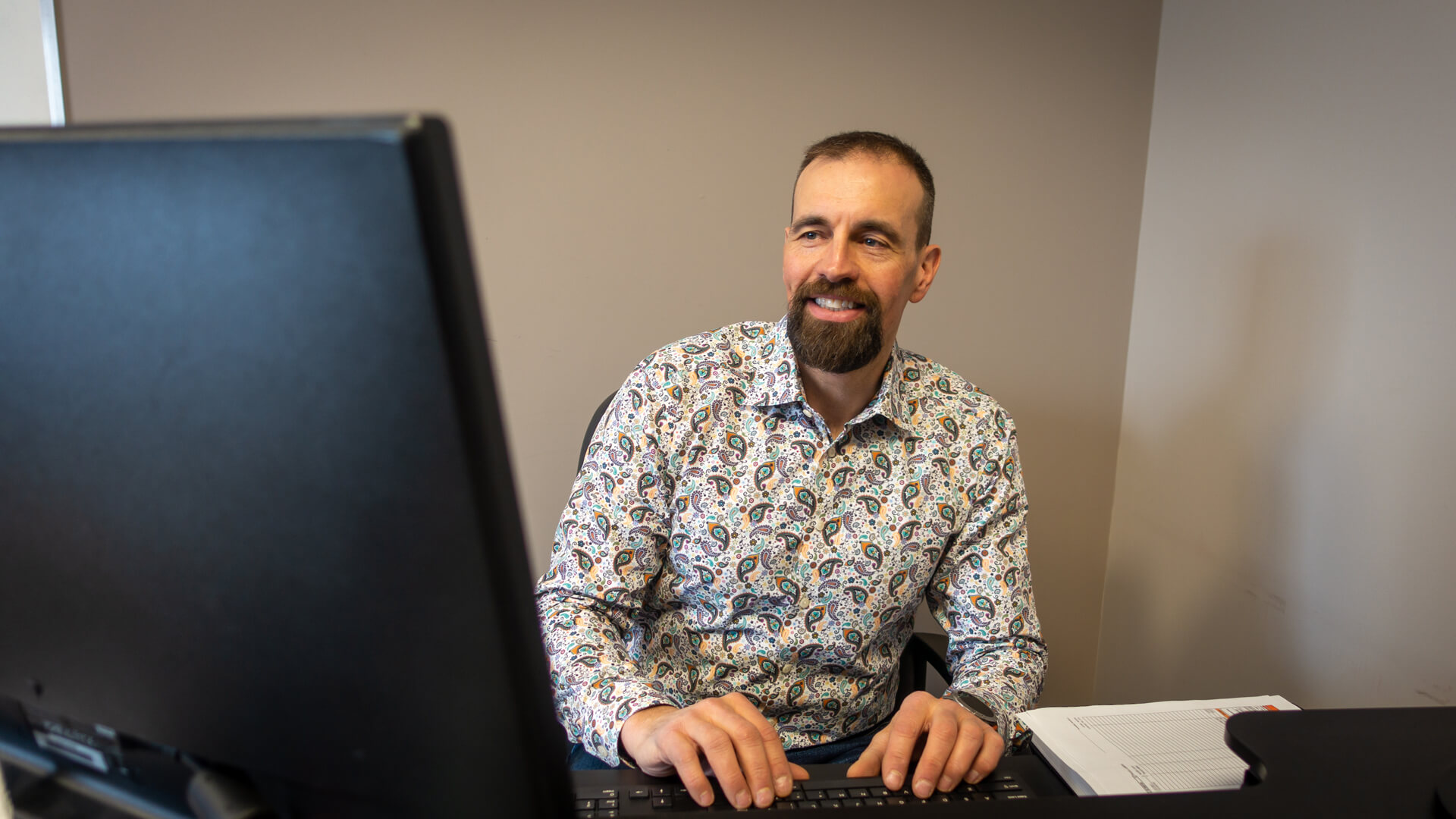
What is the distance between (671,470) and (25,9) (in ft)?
5.18

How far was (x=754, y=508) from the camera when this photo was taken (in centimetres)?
132

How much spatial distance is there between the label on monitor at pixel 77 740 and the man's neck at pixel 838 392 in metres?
1.08

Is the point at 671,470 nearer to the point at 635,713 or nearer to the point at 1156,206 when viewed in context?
the point at 635,713

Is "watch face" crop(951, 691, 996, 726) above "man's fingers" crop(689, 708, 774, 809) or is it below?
below

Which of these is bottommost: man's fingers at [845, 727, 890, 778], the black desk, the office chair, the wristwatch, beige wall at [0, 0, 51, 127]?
the office chair

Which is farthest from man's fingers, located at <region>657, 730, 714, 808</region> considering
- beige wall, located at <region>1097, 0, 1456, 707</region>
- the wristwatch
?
beige wall, located at <region>1097, 0, 1456, 707</region>

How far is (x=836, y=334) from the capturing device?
1350mm

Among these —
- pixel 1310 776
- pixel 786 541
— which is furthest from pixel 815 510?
pixel 1310 776

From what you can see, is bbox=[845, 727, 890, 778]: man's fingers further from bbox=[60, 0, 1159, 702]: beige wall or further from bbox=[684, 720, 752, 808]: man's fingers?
bbox=[60, 0, 1159, 702]: beige wall

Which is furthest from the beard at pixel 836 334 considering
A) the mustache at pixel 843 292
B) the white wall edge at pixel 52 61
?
the white wall edge at pixel 52 61

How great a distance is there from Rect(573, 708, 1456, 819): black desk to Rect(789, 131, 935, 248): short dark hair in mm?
928

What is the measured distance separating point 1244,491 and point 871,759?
1.24 m

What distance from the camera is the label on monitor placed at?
1.45ft

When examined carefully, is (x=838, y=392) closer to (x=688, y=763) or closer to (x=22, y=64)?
(x=688, y=763)
